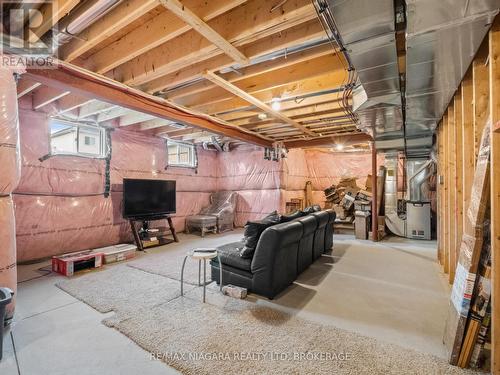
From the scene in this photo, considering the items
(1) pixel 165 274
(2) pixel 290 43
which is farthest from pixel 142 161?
(2) pixel 290 43

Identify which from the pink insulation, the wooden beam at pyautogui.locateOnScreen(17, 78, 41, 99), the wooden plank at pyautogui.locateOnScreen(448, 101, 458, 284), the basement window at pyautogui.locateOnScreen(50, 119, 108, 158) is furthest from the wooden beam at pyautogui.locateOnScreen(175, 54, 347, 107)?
the basement window at pyautogui.locateOnScreen(50, 119, 108, 158)

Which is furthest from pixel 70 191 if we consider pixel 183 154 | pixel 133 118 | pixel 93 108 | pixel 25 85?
pixel 183 154

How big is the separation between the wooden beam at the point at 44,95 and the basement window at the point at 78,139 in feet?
1.61

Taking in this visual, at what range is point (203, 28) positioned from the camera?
1975mm

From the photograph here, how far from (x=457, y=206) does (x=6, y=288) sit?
4431mm

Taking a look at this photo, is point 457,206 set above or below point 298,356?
above

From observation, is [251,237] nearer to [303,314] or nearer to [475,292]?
[303,314]

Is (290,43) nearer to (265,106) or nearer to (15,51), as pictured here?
(265,106)

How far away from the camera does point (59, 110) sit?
13.7 ft

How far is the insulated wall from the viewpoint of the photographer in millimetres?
3988

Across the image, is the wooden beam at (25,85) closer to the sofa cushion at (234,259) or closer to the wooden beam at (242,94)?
the wooden beam at (242,94)

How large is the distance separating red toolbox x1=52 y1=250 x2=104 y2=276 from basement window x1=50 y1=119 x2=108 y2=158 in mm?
1950

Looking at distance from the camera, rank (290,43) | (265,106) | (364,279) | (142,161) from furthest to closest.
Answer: (142,161)
(265,106)
(364,279)
(290,43)

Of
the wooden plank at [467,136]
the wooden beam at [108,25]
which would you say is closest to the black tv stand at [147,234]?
the wooden beam at [108,25]
